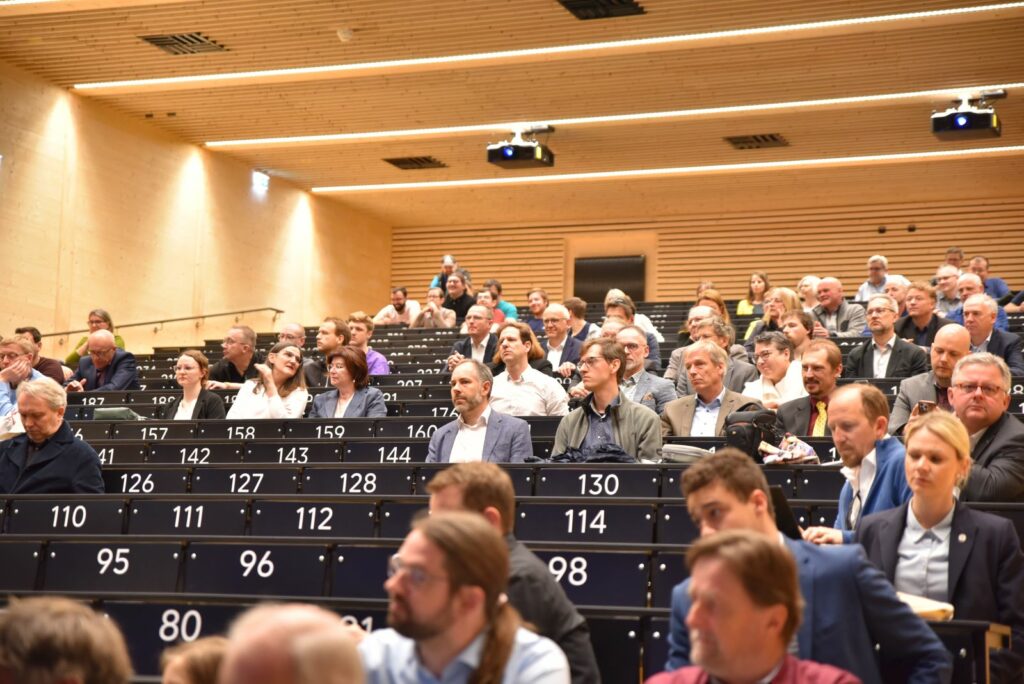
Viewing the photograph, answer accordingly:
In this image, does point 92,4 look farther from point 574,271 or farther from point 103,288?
point 574,271

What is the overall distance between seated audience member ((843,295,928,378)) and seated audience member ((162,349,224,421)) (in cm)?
406

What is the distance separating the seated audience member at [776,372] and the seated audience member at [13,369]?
13.9 feet

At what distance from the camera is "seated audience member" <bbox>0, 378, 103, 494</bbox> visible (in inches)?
205

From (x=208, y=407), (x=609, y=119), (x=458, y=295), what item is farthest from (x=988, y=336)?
(x=458, y=295)

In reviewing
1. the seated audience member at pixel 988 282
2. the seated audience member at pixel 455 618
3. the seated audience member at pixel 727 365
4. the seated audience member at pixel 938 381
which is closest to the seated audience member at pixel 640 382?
the seated audience member at pixel 727 365

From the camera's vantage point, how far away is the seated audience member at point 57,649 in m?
1.66

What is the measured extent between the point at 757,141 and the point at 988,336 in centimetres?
849

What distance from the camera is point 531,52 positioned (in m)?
11.9

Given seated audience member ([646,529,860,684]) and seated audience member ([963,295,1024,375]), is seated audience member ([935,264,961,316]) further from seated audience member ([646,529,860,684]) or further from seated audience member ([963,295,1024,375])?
seated audience member ([646,529,860,684])

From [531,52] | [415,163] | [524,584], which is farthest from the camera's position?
[415,163]

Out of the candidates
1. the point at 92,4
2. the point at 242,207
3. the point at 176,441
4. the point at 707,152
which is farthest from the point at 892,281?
the point at 242,207

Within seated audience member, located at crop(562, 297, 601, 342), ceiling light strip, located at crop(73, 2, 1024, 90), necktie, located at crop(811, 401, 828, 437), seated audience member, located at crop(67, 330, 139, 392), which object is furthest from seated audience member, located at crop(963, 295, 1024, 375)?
seated audience member, located at crop(67, 330, 139, 392)

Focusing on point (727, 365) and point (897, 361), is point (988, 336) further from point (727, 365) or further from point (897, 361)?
point (727, 365)

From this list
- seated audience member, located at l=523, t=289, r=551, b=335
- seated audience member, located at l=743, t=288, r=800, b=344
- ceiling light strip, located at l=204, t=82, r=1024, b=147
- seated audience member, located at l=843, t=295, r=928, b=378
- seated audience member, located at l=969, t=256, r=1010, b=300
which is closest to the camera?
seated audience member, located at l=843, t=295, r=928, b=378
